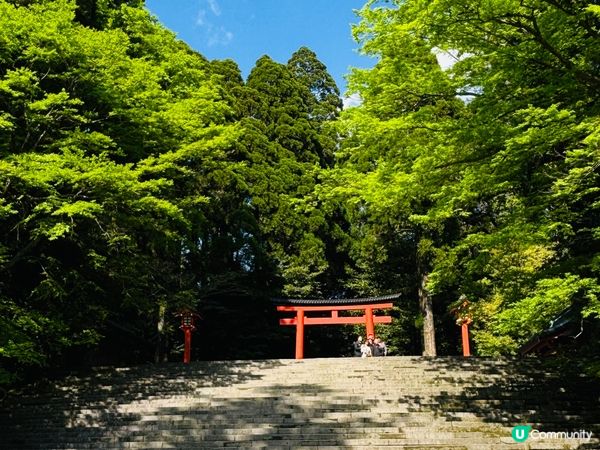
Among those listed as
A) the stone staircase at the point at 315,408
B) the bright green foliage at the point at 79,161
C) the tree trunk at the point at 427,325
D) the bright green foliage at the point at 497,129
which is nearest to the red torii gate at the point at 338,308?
the tree trunk at the point at 427,325

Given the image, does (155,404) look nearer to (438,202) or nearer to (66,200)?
(66,200)

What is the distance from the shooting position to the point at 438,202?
6848 millimetres

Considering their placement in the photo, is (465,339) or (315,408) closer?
(315,408)

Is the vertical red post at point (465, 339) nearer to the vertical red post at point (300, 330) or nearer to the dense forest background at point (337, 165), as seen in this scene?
the dense forest background at point (337, 165)

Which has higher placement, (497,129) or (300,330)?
(497,129)

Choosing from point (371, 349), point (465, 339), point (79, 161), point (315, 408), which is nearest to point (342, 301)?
point (371, 349)

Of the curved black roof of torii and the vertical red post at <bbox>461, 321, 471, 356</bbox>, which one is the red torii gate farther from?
the vertical red post at <bbox>461, 321, 471, 356</bbox>

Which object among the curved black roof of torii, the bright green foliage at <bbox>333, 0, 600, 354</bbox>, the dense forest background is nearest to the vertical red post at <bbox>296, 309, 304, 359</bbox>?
the curved black roof of torii

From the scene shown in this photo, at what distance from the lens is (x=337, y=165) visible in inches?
478

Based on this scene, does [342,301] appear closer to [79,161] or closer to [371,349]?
[371,349]

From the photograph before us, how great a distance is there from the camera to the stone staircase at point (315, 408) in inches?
329

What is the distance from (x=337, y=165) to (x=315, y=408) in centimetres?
554

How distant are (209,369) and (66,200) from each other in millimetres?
6210

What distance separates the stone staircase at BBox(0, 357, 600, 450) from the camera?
27.5 feet
